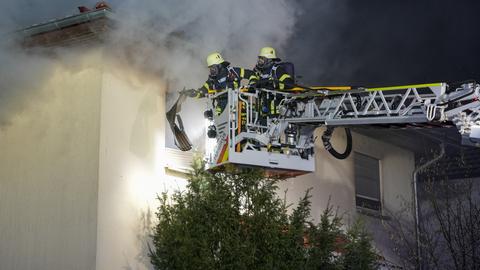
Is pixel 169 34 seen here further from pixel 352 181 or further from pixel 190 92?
pixel 352 181

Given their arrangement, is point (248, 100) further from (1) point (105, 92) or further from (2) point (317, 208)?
(2) point (317, 208)

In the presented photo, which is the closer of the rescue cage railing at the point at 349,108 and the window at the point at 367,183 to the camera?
the rescue cage railing at the point at 349,108

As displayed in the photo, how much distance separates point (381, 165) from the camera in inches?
647

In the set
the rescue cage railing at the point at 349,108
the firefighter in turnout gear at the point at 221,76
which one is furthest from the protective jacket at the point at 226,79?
the rescue cage railing at the point at 349,108

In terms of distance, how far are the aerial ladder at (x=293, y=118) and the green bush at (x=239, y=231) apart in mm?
316

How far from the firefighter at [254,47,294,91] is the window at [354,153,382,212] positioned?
6.30 meters

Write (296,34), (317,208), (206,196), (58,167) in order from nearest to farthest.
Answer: (206,196) < (58,167) < (296,34) < (317,208)

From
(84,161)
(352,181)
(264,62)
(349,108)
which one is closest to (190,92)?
(264,62)

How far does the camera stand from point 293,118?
9422 millimetres

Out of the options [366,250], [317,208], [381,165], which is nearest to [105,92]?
[366,250]

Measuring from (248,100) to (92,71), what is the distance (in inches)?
98.8

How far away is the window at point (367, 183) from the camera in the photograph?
1570 cm

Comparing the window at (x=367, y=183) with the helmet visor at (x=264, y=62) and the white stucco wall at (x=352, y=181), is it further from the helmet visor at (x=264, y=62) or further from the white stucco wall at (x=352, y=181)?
the helmet visor at (x=264, y=62)

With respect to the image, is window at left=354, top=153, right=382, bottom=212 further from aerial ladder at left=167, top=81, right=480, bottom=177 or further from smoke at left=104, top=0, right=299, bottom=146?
aerial ladder at left=167, top=81, right=480, bottom=177
